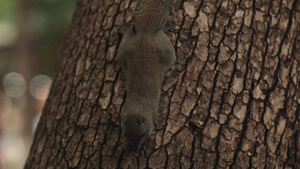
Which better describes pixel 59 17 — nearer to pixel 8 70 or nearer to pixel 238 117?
pixel 8 70

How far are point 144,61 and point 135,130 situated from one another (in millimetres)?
553

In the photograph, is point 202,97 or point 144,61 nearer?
point 202,97

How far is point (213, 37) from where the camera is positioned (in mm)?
2346

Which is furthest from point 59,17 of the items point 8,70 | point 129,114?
point 129,114

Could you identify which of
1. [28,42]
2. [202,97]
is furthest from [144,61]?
[28,42]

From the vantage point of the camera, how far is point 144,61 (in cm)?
251

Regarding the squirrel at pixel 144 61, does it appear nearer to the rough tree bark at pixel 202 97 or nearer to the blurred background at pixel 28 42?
the rough tree bark at pixel 202 97

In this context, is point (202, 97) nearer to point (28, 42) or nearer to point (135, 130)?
point (135, 130)

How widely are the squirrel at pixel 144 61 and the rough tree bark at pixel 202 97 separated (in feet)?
0.20

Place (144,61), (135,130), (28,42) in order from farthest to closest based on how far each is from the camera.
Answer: (28,42), (144,61), (135,130)

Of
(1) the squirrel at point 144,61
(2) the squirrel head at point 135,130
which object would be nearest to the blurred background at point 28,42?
(1) the squirrel at point 144,61

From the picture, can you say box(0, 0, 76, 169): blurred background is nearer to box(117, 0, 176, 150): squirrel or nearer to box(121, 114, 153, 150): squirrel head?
box(117, 0, 176, 150): squirrel

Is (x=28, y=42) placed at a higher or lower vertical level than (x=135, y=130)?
higher

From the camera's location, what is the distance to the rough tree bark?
2143 millimetres
